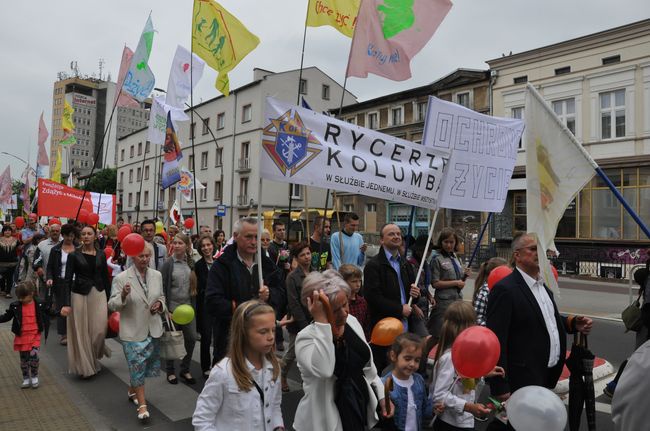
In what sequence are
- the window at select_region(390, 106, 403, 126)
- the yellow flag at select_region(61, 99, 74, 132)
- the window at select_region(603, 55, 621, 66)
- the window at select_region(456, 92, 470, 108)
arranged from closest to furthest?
the yellow flag at select_region(61, 99, 74, 132) < the window at select_region(603, 55, 621, 66) < the window at select_region(456, 92, 470, 108) < the window at select_region(390, 106, 403, 126)

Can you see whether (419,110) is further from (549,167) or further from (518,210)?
(549,167)

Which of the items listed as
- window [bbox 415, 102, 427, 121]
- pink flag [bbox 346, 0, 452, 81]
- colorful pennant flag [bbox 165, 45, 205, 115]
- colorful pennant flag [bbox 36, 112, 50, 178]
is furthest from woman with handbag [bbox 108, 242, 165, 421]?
window [bbox 415, 102, 427, 121]

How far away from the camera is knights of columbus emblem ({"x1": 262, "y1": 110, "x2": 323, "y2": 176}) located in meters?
4.14

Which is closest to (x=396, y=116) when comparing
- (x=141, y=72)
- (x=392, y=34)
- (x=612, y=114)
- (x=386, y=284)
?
(x=612, y=114)

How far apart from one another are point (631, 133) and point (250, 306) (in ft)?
84.5

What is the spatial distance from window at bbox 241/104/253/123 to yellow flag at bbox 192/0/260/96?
33.5 meters

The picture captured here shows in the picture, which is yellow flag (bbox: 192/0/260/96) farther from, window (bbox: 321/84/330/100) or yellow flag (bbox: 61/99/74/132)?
window (bbox: 321/84/330/100)

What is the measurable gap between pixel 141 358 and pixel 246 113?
37.9 metres

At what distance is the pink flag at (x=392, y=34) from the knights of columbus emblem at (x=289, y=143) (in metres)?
2.11

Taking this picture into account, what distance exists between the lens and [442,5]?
6.09 m

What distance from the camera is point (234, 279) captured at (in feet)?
13.7

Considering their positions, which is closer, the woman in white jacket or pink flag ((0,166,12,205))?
the woman in white jacket

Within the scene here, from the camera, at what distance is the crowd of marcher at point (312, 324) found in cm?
251

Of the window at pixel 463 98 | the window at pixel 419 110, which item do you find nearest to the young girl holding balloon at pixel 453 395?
the window at pixel 463 98
